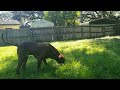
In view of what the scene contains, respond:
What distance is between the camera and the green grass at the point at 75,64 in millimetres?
8234

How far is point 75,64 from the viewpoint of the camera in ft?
28.0

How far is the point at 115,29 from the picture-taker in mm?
11391

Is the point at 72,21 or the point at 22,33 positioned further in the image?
the point at 72,21

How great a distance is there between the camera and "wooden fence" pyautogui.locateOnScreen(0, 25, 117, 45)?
9.07 metres

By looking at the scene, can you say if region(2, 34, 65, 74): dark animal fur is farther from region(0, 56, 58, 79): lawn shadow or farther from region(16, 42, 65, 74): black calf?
region(0, 56, 58, 79): lawn shadow

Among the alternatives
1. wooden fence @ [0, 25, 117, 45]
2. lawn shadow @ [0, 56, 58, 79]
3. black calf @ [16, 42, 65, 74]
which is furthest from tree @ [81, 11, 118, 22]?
lawn shadow @ [0, 56, 58, 79]

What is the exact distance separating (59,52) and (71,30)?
152cm

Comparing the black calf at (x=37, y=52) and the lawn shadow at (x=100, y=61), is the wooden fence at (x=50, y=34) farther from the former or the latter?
the lawn shadow at (x=100, y=61)

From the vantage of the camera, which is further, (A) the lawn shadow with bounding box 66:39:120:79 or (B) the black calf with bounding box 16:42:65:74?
(A) the lawn shadow with bounding box 66:39:120:79

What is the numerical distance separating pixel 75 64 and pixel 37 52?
1268 mm

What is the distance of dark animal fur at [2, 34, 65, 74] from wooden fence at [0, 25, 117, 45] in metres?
0.32
